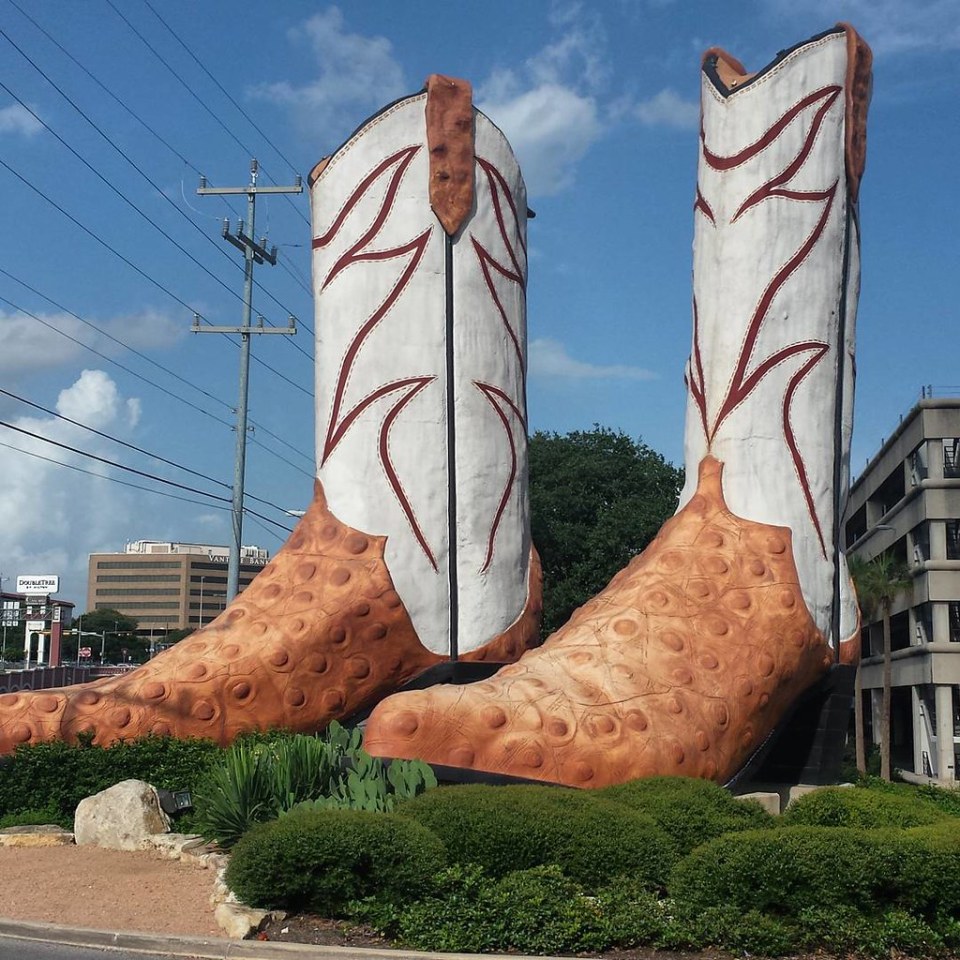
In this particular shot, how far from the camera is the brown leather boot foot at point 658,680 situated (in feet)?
22.6

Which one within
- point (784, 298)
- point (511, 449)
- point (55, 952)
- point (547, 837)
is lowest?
point (55, 952)

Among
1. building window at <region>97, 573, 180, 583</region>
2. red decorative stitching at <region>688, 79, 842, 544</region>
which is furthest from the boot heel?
building window at <region>97, 573, 180, 583</region>

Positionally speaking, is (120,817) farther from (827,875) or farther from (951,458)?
(951,458)

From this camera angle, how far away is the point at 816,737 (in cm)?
902

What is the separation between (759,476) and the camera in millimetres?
9062

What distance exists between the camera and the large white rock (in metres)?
7.48

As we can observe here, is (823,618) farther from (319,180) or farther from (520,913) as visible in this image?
(319,180)

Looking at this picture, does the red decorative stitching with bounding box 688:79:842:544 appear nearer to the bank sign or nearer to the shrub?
the shrub

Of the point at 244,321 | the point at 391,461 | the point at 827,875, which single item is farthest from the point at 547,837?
the point at 244,321

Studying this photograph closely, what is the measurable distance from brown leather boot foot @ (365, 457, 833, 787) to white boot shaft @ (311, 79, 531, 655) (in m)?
1.52

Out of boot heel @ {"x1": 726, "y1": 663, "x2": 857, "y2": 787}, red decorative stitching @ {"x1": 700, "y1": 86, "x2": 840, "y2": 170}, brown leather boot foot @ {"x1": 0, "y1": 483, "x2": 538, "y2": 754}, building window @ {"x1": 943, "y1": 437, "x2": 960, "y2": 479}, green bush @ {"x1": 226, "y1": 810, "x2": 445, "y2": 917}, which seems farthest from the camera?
building window @ {"x1": 943, "y1": 437, "x2": 960, "y2": 479}

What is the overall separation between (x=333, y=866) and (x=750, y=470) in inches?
195

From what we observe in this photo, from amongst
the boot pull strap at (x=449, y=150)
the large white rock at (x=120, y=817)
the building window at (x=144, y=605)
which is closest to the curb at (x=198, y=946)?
the large white rock at (x=120, y=817)

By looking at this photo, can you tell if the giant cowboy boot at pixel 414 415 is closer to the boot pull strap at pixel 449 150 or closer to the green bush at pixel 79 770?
the boot pull strap at pixel 449 150
